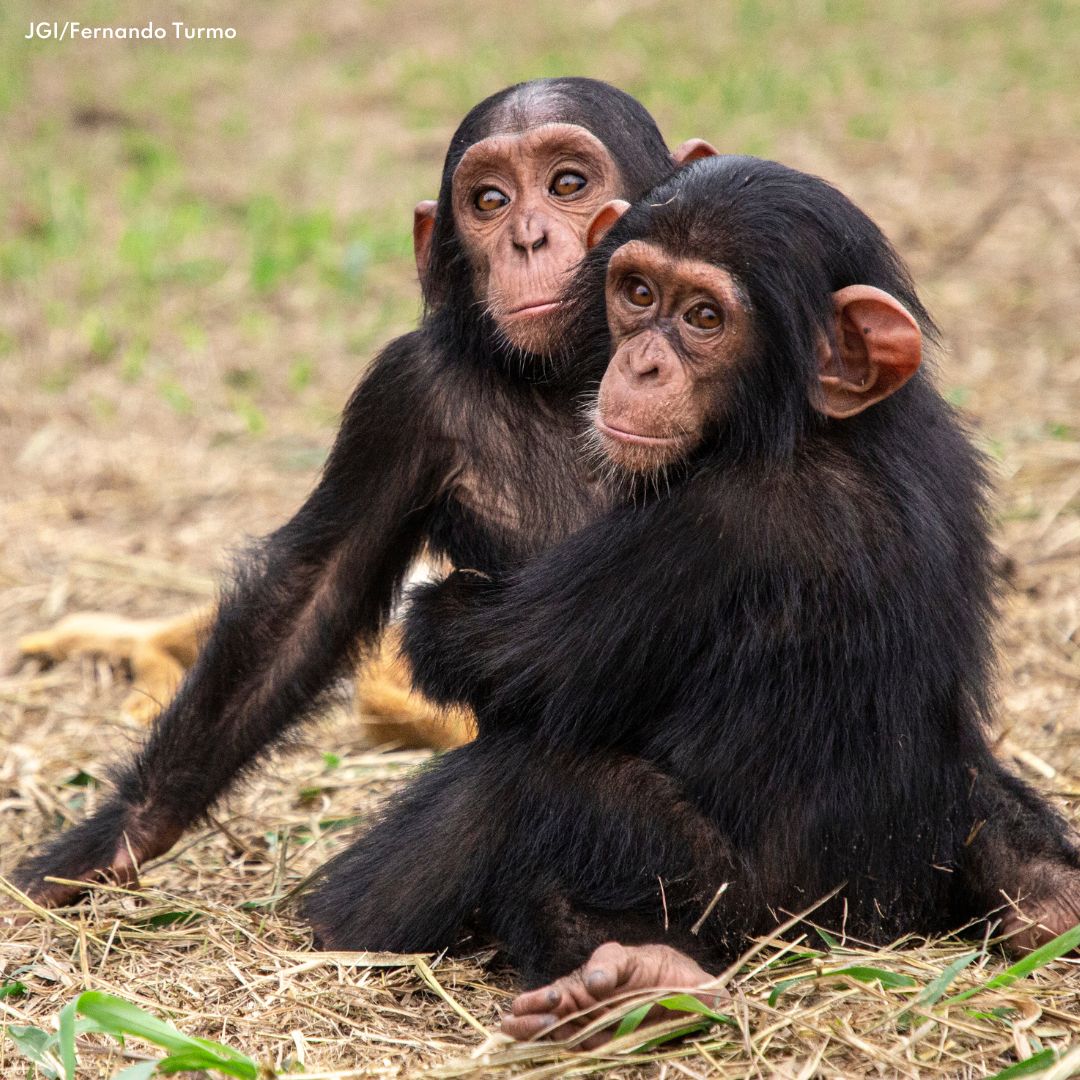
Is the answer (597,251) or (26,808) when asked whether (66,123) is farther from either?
(597,251)

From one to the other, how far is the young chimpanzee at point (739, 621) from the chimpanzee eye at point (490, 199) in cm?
69

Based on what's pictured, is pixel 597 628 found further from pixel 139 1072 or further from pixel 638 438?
pixel 139 1072

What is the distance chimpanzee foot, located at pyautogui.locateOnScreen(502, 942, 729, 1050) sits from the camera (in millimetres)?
3051

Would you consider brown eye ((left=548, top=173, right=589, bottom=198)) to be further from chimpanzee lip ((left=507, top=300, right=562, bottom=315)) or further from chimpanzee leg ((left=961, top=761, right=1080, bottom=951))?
chimpanzee leg ((left=961, top=761, right=1080, bottom=951))

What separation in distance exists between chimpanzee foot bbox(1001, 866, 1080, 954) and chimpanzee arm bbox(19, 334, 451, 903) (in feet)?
6.00

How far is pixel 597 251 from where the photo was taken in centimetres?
372

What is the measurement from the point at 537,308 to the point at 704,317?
0.66 metres

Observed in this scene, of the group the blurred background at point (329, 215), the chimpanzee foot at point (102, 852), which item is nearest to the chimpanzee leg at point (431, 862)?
the chimpanzee foot at point (102, 852)

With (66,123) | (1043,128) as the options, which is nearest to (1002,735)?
(1043,128)

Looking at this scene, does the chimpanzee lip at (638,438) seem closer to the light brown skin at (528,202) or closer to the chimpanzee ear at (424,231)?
the light brown skin at (528,202)

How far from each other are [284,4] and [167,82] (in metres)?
2.68

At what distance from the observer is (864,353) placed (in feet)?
11.0

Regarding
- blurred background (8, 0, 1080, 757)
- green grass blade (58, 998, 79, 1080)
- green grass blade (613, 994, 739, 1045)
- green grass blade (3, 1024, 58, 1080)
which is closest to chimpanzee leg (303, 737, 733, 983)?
green grass blade (613, 994, 739, 1045)

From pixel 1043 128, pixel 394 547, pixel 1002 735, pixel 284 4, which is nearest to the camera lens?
pixel 394 547
